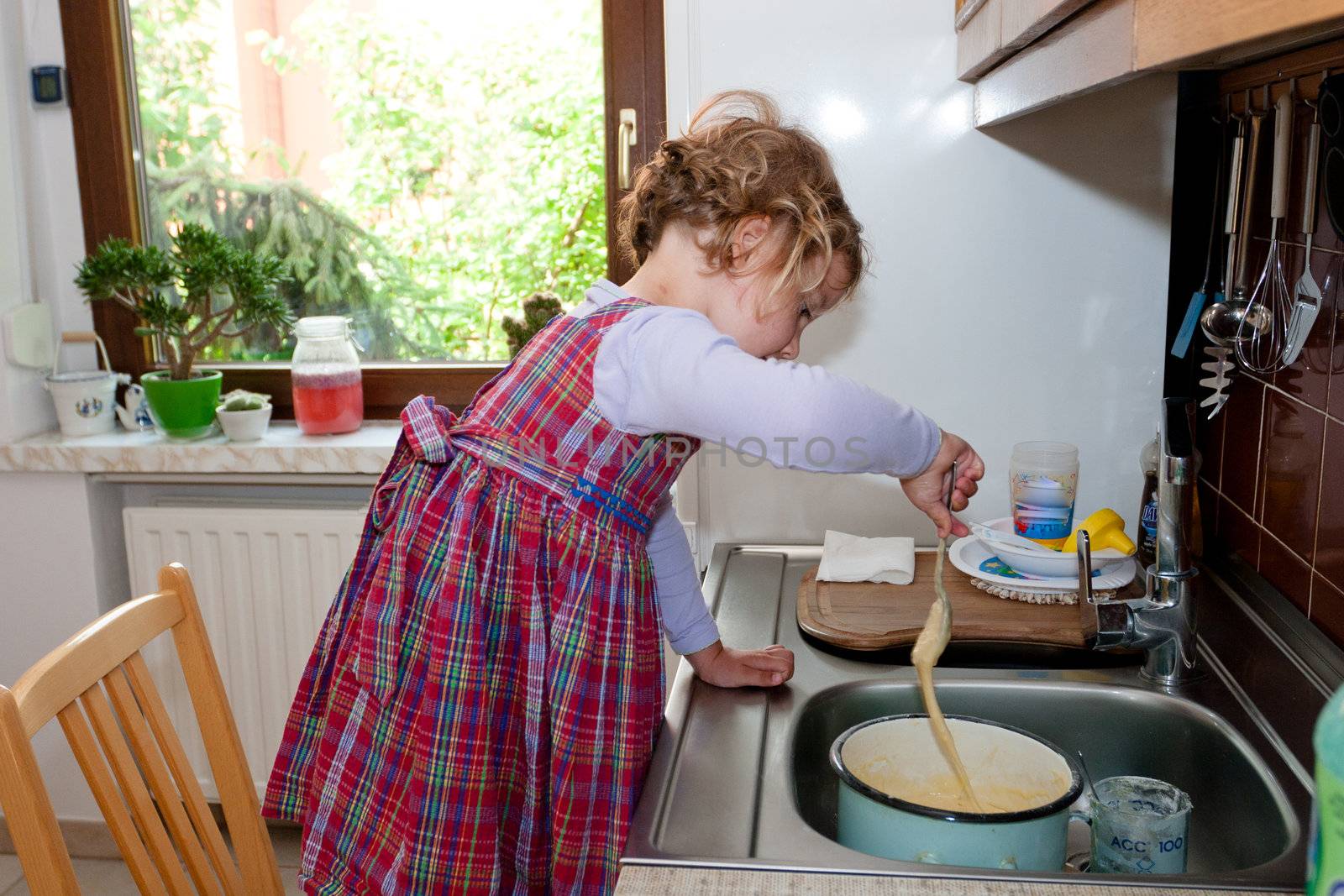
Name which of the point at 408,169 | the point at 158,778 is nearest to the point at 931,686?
the point at 158,778

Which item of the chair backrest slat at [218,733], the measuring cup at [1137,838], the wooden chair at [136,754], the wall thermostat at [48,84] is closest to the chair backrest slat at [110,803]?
the wooden chair at [136,754]

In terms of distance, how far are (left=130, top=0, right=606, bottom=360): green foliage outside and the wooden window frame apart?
5 centimetres

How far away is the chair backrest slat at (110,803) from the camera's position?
2.89ft

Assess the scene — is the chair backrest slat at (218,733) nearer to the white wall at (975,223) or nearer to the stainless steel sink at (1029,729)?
the stainless steel sink at (1029,729)

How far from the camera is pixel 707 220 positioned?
107cm

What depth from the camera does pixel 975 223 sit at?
1.44m

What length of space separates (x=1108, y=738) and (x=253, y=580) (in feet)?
4.77

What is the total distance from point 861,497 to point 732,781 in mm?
689

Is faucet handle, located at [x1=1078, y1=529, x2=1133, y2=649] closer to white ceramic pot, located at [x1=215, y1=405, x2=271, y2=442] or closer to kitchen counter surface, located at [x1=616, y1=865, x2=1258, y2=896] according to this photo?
kitchen counter surface, located at [x1=616, y1=865, x2=1258, y2=896]

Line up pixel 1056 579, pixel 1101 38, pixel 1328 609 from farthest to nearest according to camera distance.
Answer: pixel 1056 579 < pixel 1328 609 < pixel 1101 38

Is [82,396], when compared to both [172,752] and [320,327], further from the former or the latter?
[172,752]

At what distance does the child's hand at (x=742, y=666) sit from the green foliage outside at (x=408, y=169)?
106 cm

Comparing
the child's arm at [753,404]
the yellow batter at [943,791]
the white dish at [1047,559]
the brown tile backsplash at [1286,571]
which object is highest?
the child's arm at [753,404]

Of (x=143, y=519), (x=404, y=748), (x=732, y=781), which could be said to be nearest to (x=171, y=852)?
(x=404, y=748)
